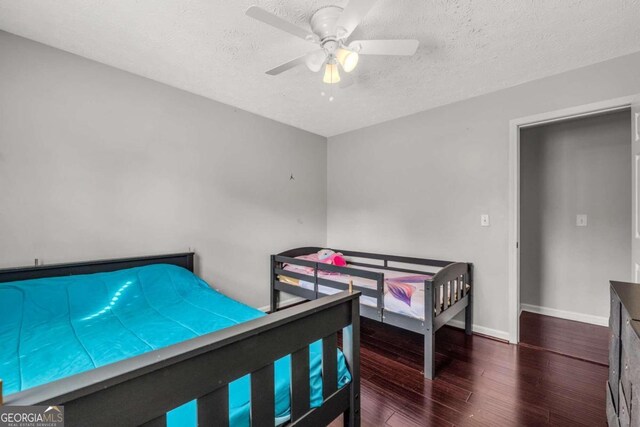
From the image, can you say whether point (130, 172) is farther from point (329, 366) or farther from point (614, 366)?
point (614, 366)

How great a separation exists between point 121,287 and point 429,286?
7.08 feet

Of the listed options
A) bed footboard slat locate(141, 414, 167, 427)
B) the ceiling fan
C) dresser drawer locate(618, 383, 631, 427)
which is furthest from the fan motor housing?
dresser drawer locate(618, 383, 631, 427)

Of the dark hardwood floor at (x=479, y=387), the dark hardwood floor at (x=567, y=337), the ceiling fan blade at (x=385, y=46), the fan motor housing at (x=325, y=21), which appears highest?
the fan motor housing at (x=325, y=21)

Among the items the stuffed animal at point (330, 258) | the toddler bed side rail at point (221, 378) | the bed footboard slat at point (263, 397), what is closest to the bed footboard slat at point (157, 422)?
the toddler bed side rail at point (221, 378)

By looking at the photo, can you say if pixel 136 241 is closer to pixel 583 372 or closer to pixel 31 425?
pixel 31 425

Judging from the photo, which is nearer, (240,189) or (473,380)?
(473,380)

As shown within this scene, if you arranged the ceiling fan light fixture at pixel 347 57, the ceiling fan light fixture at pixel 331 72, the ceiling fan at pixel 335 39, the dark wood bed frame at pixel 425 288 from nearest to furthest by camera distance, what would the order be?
the ceiling fan at pixel 335 39 → the ceiling fan light fixture at pixel 347 57 → the ceiling fan light fixture at pixel 331 72 → the dark wood bed frame at pixel 425 288

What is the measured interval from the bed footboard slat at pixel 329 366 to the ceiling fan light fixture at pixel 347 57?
1521 mm

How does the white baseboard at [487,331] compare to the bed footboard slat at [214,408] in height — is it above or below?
below

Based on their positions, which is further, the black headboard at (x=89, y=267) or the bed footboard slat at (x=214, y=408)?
the black headboard at (x=89, y=267)

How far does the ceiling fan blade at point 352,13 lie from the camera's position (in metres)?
1.26

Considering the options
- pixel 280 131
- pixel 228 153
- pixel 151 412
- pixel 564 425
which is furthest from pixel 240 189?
pixel 564 425

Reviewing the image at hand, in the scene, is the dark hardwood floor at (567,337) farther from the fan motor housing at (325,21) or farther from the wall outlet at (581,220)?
the fan motor housing at (325,21)

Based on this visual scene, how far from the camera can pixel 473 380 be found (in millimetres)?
1881
